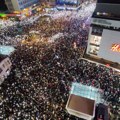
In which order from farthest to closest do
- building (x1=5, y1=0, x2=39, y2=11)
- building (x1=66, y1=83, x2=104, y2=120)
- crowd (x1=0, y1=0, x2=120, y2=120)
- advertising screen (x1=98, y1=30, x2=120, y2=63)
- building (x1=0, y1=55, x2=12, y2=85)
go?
building (x1=5, y1=0, x2=39, y2=11), advertising screen (x1=98, y1=30, x2=120, y2=63), building (x1=0, y1=55, x2=12, y2=85), crowd (x1=0, y1=0, x2=120, y2=120), building (x1=66, y1=83, x2=104, y2=120)

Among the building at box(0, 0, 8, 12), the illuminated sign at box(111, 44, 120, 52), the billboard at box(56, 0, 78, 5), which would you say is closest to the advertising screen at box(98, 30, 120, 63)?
the illuminated sign at box(111, 44, 120, 52)

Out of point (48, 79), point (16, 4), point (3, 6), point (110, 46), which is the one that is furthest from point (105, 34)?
point (3, 6)

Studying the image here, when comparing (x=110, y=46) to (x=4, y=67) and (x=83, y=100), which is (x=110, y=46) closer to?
(x=83, y=100)

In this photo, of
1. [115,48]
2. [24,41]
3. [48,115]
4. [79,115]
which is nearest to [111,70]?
[115,48]

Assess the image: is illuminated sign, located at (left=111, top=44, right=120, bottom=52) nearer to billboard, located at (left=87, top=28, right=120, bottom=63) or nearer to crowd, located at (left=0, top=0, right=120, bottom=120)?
billboard, located at (left=87, top=28, right=120, bottom=63)

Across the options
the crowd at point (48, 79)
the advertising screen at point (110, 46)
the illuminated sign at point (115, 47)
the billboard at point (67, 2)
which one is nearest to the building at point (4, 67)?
the crowd at point (48, 79)

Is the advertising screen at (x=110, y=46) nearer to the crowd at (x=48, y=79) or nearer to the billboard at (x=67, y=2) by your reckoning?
the crowd at (x=48, y=79)

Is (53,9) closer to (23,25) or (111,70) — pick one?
(23,25)
